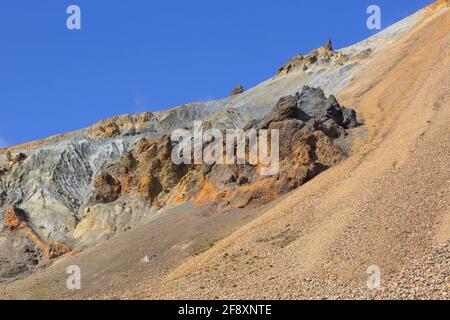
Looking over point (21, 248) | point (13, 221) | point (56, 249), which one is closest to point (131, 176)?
point (56, 249)

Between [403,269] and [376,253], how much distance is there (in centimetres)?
178

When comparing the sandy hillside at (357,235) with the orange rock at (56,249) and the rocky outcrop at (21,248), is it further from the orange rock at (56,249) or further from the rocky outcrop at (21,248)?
the rocky outcrop at (21,248)

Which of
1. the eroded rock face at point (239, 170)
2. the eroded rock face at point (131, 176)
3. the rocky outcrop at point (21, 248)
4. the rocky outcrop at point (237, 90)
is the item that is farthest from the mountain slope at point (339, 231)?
the rocky outcrop at point (237, 90)

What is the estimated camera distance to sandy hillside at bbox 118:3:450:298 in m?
23.2

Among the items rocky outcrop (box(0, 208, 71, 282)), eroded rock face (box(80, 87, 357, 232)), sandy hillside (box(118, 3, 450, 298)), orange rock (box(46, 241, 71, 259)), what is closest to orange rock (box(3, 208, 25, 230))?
rocky outcrop (box(0, 208, 71, 282))

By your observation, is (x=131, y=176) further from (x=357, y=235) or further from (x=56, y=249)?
(x=357, y=235)

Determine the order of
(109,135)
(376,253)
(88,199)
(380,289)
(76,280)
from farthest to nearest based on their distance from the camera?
(109,135) → (88,199) → (76,280) → (376,253) → (380,289)

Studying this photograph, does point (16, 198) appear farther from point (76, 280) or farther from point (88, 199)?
point (76, 280)

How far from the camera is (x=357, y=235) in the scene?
26625 mm

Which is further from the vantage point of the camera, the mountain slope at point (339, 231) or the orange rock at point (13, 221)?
the orange rock at point (13, 221)

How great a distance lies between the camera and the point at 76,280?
35.4 metres

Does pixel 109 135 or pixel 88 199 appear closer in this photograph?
pixel 88 199

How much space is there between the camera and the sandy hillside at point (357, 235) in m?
23.2
